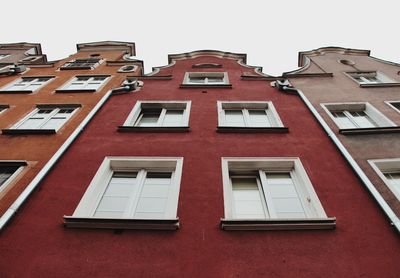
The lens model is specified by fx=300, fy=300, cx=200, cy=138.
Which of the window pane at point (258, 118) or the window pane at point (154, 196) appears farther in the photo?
the window pane at point (258, 118)

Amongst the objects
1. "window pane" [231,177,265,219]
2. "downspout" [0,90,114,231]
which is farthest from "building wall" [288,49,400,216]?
"downspout" [0,90,114,231]

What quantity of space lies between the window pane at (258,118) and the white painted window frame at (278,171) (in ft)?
9.22

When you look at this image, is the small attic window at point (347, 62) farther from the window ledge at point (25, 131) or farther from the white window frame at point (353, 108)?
the window ledge at point (25, 131)

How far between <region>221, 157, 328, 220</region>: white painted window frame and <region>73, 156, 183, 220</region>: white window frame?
1.16 m

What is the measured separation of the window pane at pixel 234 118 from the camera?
35.9ft

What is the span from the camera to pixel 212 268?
17.0ft

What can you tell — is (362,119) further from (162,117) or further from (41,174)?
(41,174)

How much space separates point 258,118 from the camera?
11.4m

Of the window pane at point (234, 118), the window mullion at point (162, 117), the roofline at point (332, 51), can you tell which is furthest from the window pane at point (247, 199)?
the roofline at point (332, 51)

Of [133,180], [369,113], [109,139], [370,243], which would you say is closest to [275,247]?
[370,243]

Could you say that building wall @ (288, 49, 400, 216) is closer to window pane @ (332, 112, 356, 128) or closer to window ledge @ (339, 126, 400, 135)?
window ledge @ (339, 126, 400, 135)

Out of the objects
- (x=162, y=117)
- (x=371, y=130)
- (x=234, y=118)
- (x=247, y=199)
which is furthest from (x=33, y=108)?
(x=371, y=130)

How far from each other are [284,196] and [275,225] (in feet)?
4.53

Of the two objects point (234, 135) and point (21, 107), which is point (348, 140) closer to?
point (234, 135)
